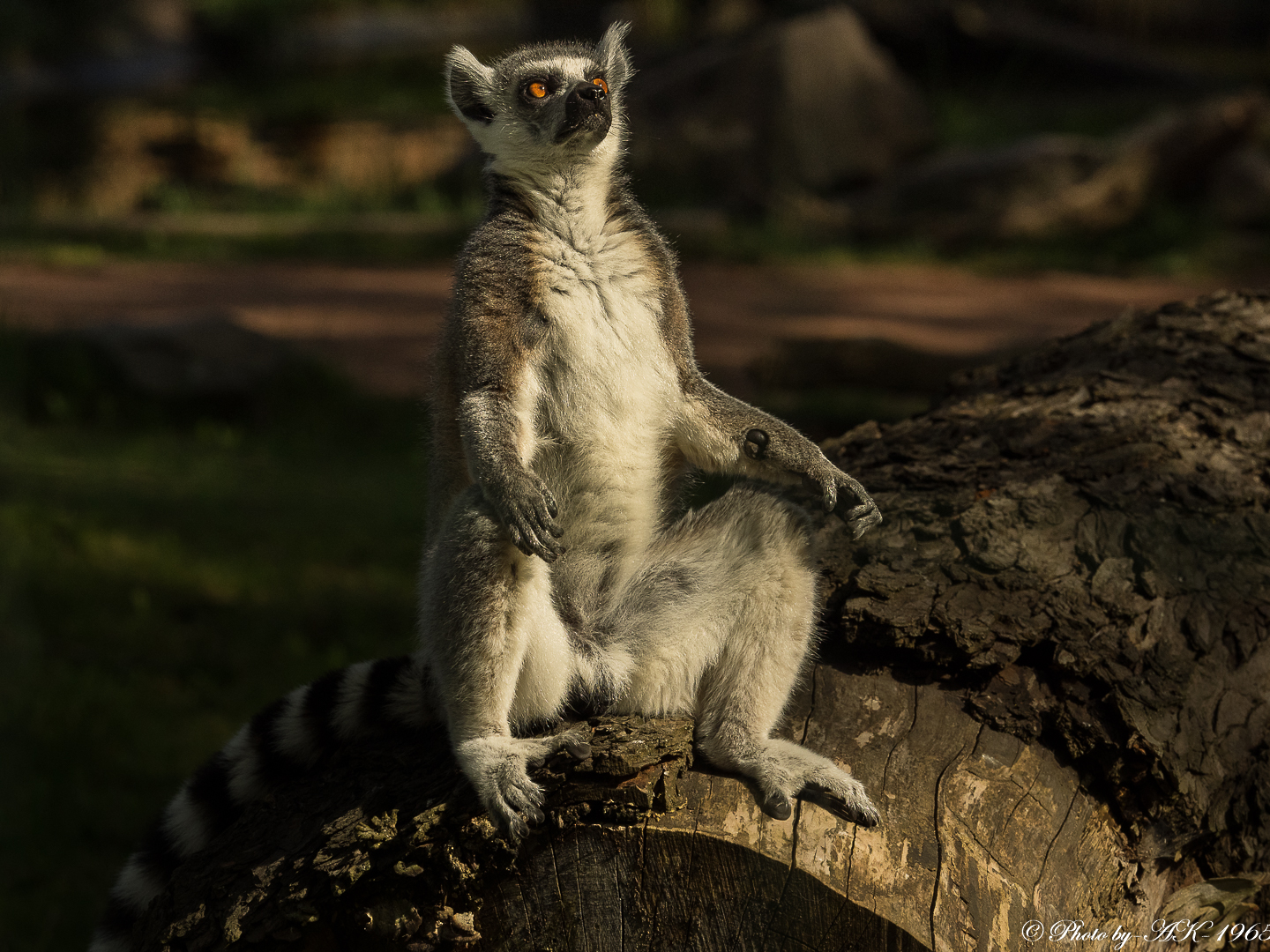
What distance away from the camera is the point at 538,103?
10.6 feet

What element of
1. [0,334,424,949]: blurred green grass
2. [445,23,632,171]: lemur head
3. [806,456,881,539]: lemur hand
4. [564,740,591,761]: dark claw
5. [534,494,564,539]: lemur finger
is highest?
[445,23,632,171]: lemur head

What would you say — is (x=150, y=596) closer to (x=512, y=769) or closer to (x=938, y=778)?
(x=512, y=769)

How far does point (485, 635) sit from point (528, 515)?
0.29 metres

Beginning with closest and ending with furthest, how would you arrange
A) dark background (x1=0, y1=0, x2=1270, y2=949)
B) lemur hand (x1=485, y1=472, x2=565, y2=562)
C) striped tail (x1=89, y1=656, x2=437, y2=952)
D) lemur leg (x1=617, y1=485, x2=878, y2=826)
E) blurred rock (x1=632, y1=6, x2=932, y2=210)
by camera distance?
lemur hand (x1=485, y1=472, x2=565, y2=562)
lemur leg (x1=617, y1=485, x2=878, y2=826)
striped tail (x1=89, y1=656, x2=437, y2=952)
dark background (x1=0, y1=0, x2=1270, y2=949)
blurred rock (x1=632, y1=6, x2=932, y2=210)

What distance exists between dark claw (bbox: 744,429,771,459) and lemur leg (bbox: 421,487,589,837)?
0.76 m

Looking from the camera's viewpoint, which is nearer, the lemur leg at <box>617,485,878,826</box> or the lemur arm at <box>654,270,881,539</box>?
the lemur leg at <box>617,485,878,826</box>

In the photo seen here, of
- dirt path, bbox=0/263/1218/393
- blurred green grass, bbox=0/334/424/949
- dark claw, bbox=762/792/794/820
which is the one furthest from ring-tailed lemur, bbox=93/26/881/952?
dirt path, bbox=0/263/1218/393

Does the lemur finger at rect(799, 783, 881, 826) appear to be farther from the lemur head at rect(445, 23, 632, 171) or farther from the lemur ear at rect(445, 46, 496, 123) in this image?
the lemur ear at rect(445, 46, 496, 123)

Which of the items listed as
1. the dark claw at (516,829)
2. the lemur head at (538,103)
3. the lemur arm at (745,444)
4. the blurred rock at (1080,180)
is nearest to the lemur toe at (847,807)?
the dark claw at (516,829)

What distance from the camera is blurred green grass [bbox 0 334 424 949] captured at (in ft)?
14.1

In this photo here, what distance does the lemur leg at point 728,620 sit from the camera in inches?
112

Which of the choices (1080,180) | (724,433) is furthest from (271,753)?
(1080,180)

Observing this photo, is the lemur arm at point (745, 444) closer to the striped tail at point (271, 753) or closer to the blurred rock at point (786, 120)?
the striped tail at point (271, 753)

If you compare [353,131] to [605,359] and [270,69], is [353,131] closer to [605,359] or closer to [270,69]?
[270,69]
